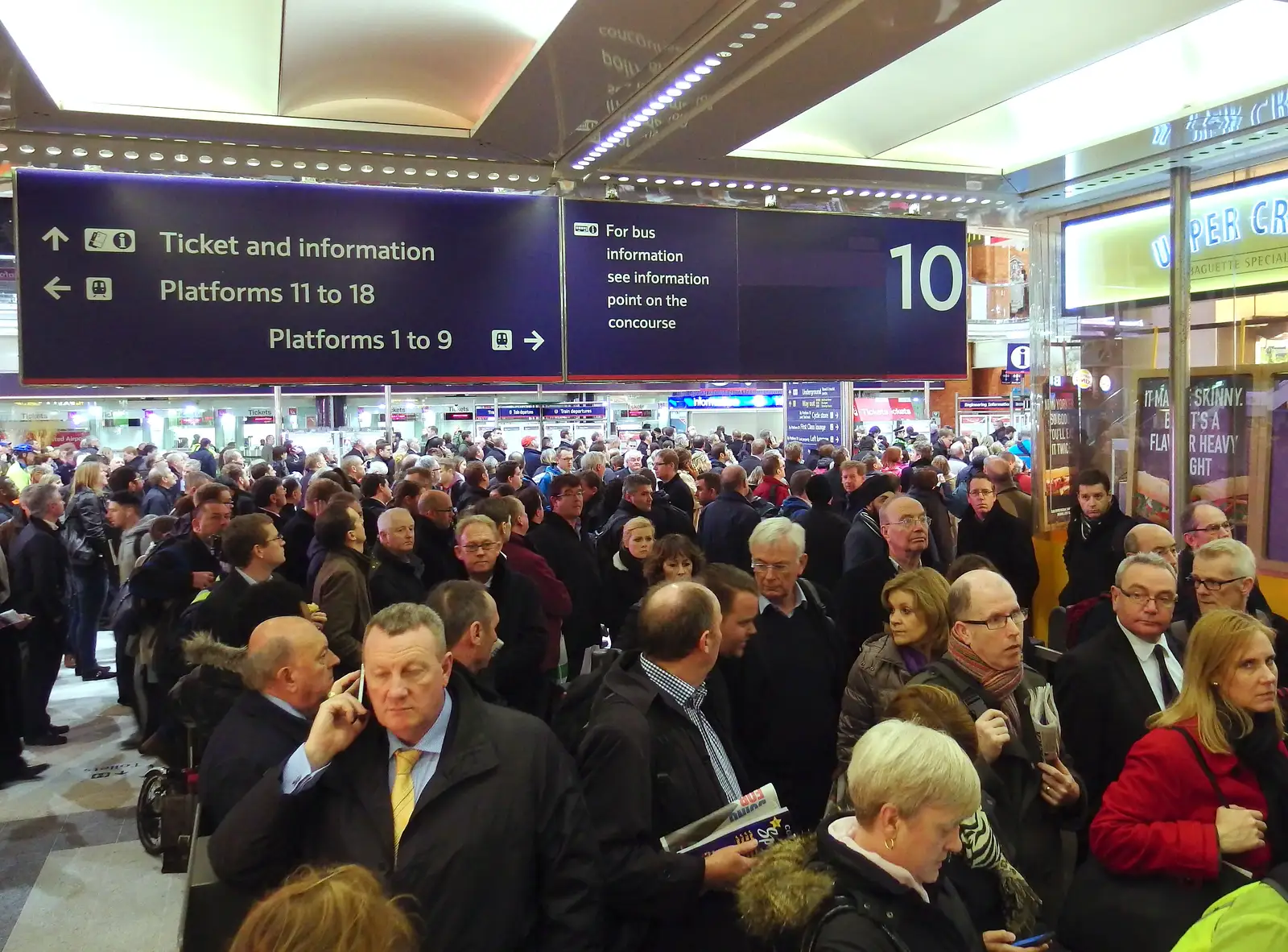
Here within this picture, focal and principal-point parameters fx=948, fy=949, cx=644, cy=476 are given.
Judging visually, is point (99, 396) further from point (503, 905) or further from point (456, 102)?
point (503, 905)

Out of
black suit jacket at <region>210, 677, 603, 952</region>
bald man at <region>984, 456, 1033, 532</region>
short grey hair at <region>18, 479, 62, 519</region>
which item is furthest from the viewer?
bald man at <region>984, 456, 1033, 532</region>

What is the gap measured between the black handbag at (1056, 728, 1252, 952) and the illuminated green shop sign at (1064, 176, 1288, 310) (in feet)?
13.7

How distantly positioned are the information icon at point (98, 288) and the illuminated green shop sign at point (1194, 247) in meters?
5.57

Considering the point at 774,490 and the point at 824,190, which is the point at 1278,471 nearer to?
the point at 824,190

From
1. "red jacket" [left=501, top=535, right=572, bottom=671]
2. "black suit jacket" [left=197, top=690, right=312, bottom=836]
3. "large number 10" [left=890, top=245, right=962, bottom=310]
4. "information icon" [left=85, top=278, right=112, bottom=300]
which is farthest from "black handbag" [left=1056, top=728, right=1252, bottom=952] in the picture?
"information icon" [left=85, top=278, right=112, bottom=300]

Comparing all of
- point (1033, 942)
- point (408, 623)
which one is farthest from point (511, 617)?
point (1033, 942)

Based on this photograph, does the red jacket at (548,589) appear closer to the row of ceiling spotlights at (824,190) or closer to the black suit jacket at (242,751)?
the row of ceiling spotlights at (824,190)

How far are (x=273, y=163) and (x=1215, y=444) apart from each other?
545 centimetres

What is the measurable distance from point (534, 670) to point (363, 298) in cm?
187

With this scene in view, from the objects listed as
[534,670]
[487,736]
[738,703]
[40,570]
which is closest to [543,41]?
[487,736]

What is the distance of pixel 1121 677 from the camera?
11.4 ft

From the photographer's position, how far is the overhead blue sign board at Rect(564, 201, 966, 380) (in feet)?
14.4

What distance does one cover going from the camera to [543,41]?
2996mm

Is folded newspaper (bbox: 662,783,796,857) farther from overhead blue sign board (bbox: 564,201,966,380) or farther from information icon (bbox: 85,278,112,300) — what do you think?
information icon (bbox: 85,278,112,300)
